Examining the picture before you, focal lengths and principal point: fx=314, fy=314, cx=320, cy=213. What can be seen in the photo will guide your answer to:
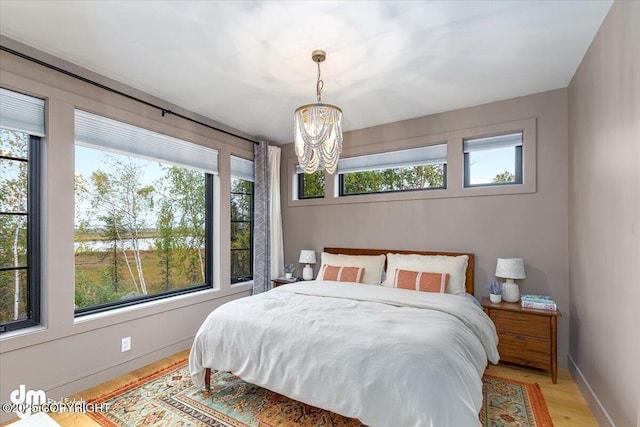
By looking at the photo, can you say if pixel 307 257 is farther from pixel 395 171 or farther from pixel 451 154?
pixel 451 154

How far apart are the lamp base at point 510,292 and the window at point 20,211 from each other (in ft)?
13.0

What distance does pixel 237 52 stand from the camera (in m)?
2.35

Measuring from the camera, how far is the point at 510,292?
9.73ft

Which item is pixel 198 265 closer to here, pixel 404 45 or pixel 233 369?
pixel 233 369

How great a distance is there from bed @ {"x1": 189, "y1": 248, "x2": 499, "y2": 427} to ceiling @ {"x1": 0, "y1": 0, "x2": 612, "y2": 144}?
75.2 inches

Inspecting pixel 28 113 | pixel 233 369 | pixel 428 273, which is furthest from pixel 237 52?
pixel 428 273

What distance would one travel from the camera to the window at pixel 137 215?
278 cm

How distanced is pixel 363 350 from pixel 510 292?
1948mm

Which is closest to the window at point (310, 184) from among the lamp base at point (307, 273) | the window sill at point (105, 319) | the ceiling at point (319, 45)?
the lamp base at point (307, 273)

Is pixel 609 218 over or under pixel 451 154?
under

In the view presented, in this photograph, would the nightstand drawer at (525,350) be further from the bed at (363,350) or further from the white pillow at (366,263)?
the white pillow at (366,263)

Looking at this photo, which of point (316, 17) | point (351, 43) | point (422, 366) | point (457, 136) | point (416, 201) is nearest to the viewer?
point (422, 366)

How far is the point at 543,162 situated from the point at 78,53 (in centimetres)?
412

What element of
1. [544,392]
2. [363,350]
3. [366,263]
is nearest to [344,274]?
[366,263]
